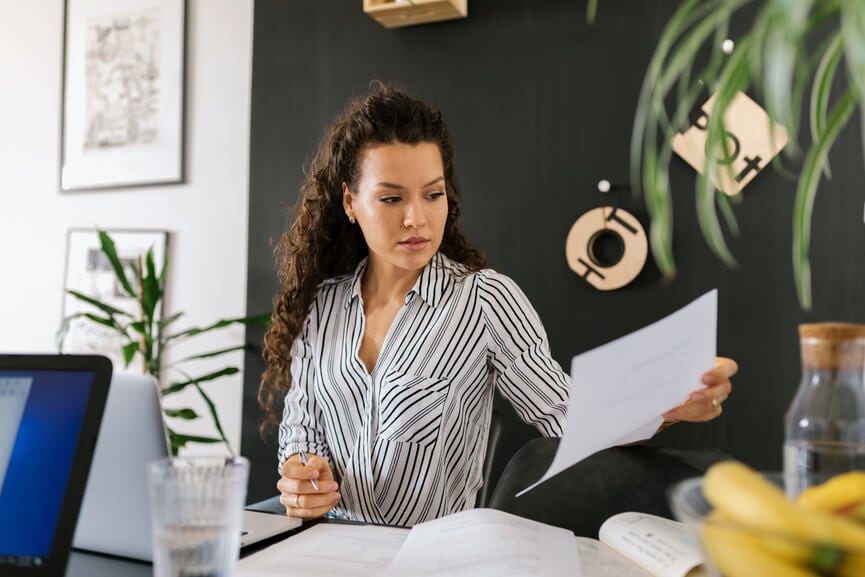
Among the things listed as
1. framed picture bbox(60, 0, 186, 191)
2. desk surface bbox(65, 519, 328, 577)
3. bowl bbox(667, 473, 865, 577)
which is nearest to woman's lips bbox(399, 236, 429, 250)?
desk surface bbox(65, 519, 328, 577)

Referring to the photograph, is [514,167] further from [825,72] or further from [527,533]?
[825,72]

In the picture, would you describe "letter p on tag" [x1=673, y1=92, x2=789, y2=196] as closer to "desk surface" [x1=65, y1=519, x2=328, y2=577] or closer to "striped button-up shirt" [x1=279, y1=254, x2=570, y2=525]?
"striped button-up shirt" [x1=279, y1=254, x2=570, y2=525]

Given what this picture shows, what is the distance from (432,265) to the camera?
5.87ft

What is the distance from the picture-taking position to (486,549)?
854 millimetres

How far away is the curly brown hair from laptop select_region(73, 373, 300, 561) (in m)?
0.87

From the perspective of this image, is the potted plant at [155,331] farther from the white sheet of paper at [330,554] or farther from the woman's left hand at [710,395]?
the woman's left hand at [710,395]

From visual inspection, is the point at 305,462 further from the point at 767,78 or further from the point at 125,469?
the point at 767,78

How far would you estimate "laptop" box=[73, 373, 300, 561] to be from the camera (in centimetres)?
91

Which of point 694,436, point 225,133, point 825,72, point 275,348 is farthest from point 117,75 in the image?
point 825,72

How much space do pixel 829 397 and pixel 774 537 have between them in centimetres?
31

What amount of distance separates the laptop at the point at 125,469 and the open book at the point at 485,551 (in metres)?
0.15

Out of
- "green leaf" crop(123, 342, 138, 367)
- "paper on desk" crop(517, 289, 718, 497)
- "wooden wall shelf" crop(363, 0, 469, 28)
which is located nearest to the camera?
"paper on desk" crop(517, 289, 718, 497)

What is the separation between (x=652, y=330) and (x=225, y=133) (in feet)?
8.96

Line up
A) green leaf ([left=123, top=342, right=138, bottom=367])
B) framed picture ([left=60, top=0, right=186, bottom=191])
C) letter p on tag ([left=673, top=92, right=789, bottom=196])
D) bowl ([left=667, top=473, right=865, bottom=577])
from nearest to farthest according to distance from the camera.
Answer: bowl ([left=667, top=473, right=865, bottom=577])
letter p on tag ([left=673, top=92, right=789, bottom=196])
green leaf ([left=123, top=342, right=138, bottom=367])
framed picture ([left=60, top=0, right=186, bottom=191])
